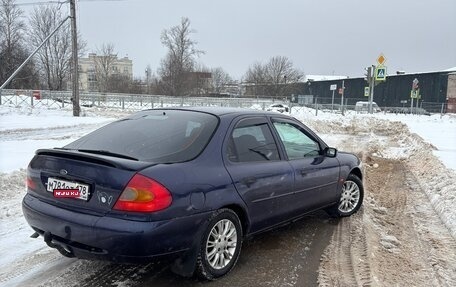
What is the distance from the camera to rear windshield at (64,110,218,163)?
12.1 feet

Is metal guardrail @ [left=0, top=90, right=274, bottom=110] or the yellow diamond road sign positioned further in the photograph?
metal guardrail @ [left=0, top=90, right=274, bottom=110]

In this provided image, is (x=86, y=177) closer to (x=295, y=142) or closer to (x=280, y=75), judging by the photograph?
(x=295, y=142)

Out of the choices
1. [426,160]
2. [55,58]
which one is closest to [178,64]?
[55,58]

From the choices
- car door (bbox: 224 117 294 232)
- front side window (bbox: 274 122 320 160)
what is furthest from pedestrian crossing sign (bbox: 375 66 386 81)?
car door (bbox: 224 117 294 232)

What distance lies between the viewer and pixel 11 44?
175 ft

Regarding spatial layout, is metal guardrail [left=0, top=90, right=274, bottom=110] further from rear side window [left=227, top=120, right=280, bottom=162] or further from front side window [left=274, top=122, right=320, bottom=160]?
rear side window [left=227, top=120, right=280, bottom=162]

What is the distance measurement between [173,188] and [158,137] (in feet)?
2.57

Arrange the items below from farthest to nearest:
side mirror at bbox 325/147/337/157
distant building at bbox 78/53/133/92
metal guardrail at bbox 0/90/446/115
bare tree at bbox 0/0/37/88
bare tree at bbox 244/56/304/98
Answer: distant building at bbox 78/53/133/92, bare tree at bbox 244/56/304/98, bare tree at bbox 0/0/37/88, metal guardrail at bbox 0/90/446/115, side mirror at bbox 325/147/337/157

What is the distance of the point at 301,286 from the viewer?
3.79 metres

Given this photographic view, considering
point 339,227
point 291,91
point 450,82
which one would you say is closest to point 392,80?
point 450,82

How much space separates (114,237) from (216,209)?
88cm

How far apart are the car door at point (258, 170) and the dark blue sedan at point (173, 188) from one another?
1 centimetres

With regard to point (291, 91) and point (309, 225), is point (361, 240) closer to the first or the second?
point (309, 225)

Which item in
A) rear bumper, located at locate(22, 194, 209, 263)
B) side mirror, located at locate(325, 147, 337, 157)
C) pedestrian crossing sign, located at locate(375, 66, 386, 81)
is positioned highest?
pedestrian crossing sign, located at locate(375, 66, 386, 81)
